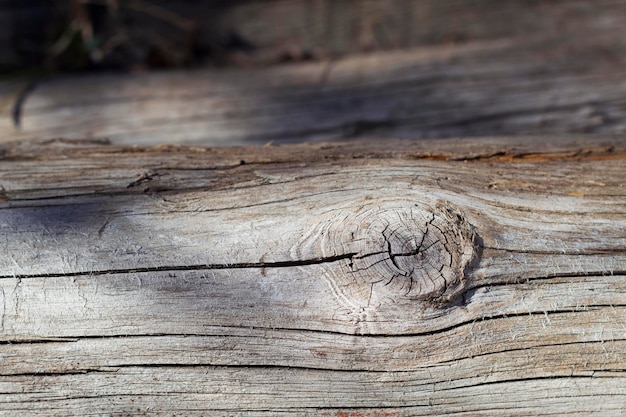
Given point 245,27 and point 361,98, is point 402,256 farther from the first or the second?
point 245,27

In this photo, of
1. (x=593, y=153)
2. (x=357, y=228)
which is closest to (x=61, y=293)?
(x=357, y=228)

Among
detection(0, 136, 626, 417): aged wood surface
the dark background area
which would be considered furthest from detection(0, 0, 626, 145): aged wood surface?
detection(0, 136, 626, 417): aged wood surface

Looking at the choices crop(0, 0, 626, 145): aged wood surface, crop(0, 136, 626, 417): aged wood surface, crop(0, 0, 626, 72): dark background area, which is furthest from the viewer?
crop(0, 0, 626, 72): dark background area

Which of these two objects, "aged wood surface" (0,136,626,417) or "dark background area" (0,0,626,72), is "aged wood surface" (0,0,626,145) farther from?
"aged wood surface" (0,136,626,417)

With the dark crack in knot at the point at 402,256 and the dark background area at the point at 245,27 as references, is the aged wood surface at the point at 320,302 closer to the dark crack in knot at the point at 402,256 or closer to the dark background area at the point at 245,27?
the dark crack in knot at the point at 402,256

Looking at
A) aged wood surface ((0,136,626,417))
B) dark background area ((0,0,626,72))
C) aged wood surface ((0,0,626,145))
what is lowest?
aged wood surface ((0,136,626,417))

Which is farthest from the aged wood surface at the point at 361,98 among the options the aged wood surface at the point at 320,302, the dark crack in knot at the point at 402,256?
the dark crack in knot at the point at 402,256

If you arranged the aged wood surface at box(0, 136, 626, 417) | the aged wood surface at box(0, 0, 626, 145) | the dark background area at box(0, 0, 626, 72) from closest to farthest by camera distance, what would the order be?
the aged wood surface at box(0, 136, 626, 417) < the aged wood surface at box(0, 0, 626, 145) < the dark background area at box(0, 0, 626, 72)

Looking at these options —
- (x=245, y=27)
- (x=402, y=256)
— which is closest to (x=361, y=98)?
(x=245, y=27)
